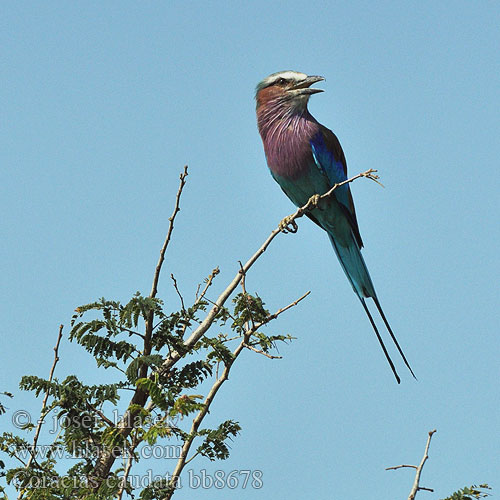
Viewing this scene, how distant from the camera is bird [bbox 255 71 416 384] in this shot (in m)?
5.18

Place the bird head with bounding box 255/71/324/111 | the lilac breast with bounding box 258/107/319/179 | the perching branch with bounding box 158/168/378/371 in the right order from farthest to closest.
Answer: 1. the bird head with bounding box 255/71/324/111
2. the lilac breast with bounding box 258/107/319/179
3. the perching branch with bounding box 158/168/378/371

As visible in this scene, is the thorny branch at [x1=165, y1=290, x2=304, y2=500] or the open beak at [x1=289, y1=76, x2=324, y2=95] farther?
the open beak at [x1=289, y1=76, x2=324, y2=95]

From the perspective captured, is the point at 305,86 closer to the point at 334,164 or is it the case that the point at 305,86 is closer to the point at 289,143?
the point at 289,143

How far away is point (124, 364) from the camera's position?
2.81m

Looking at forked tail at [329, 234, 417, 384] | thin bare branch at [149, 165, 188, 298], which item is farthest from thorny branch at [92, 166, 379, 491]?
forked tail at [329, 234, 417, 384]

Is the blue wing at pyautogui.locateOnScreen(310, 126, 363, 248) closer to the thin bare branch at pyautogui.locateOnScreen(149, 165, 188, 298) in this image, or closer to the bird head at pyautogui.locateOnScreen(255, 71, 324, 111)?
the bird head at pyautogui.locateOnScreen(255, 71, 324, 111)

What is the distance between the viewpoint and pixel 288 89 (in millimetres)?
5363

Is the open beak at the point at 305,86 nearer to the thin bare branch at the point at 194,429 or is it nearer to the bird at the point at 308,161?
A: the bird at the point at 308,161

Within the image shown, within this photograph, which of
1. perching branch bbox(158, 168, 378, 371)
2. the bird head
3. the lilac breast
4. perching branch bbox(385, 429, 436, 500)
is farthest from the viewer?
the bird head

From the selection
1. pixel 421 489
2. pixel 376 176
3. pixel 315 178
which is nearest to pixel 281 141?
pixel 315 178

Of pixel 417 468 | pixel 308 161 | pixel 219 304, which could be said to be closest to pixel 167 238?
pixel 219 304

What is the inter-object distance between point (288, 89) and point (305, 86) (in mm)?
136

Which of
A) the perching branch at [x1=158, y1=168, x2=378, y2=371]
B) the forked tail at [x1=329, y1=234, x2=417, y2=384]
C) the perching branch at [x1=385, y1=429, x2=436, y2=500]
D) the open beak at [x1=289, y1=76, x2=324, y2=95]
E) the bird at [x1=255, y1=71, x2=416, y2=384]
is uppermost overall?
the open beak at [x1=289, y1=76, x2=324, y2=95]

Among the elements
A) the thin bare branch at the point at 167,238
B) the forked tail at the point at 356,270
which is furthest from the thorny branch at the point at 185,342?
the forked tail at the point at 356,270
